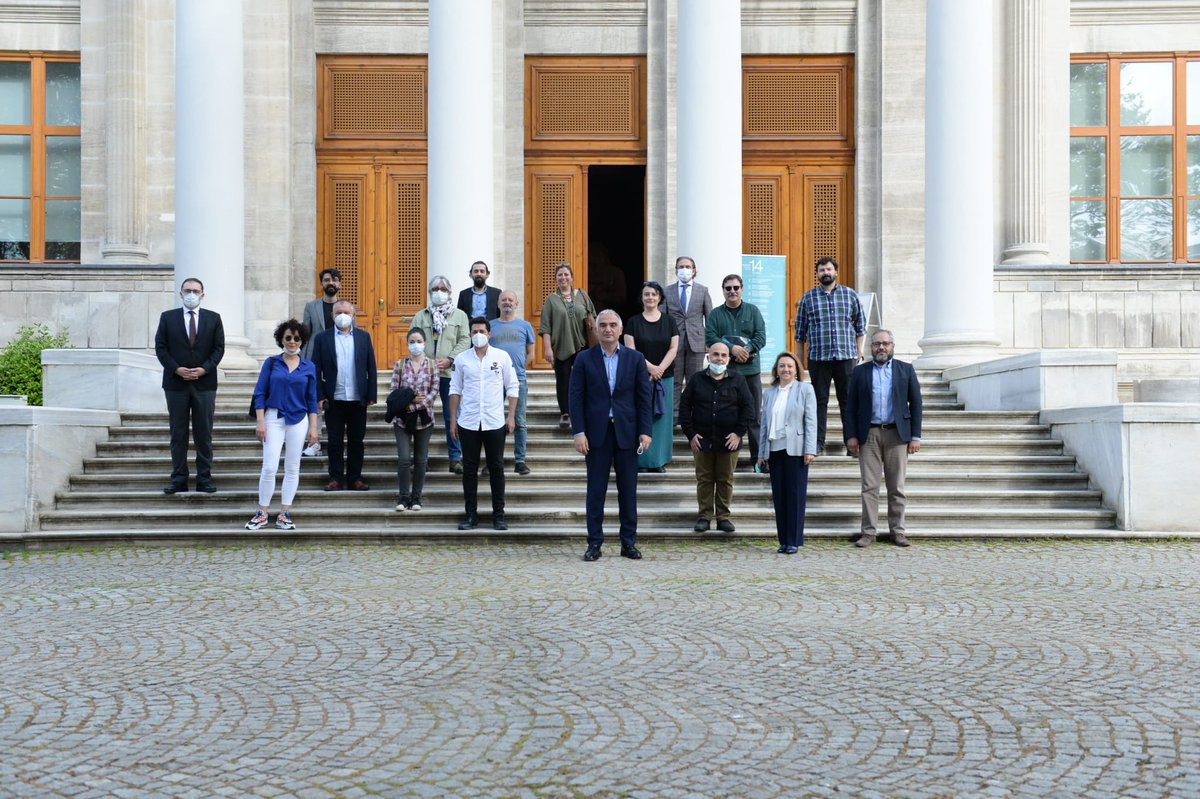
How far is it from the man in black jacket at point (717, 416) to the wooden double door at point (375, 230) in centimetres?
968

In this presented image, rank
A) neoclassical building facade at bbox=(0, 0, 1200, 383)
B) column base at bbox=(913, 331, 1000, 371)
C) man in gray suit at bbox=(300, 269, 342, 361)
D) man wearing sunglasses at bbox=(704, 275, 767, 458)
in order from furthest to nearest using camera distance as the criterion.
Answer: neoclassical building facade at bbox=(0, 0, 1200, 383) < column base at bbox=(913, 331, 1000, 371) < man in gray suit at bbox=(300, 269, 342, 361) < man wearing sunglasses at bbox=(704, 275, 767, 458)

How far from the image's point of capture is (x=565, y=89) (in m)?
21.3

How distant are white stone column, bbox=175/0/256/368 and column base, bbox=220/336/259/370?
0.01 m

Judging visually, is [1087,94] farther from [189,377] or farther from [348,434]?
[189,377]

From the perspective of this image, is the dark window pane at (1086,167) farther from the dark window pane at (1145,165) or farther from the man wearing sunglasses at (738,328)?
the man wearing sunglasses at (738,328)

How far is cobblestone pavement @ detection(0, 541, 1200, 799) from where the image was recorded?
4.77 m

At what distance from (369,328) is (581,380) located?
33.3ft

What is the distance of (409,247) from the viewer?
825 inches

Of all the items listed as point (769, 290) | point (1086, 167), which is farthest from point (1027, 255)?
point (769, 290)

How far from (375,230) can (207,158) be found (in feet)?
13.8

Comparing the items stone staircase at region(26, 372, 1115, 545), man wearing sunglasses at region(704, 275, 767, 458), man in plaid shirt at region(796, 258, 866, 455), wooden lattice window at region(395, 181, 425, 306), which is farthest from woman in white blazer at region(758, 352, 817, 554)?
wooden lattice window at region(395, 181, 425, 306)

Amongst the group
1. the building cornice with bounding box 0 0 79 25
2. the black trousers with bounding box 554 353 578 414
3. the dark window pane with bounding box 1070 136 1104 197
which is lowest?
the black trousers with bounding box 554 353 578 414

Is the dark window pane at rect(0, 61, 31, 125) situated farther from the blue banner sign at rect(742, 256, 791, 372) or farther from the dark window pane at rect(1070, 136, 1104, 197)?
the dark window pane at rect(1070, 136, 1104, 197)

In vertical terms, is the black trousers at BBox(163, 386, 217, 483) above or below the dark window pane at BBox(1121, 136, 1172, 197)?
below
